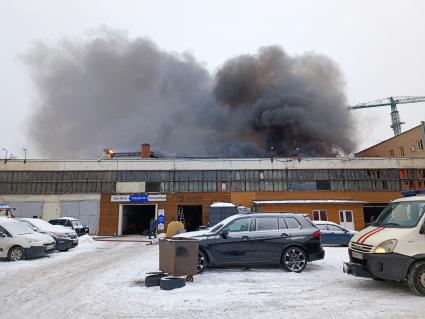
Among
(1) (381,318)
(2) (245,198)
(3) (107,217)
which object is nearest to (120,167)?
(3) (107,217)

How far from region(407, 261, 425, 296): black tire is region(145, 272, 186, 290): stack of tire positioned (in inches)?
189

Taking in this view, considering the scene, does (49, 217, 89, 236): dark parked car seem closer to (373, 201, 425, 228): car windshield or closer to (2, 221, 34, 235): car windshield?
(2, 221, 34, 235): car windshield

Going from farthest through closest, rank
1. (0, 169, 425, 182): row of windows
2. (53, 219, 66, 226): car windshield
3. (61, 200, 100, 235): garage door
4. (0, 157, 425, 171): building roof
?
(0, 157, 425, 171): building roof
(0, 169, 425, 182): row of windows
(61, 200, 100, 235): garage door
(53, 219, 66, 226): car windshield

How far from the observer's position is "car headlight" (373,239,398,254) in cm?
669

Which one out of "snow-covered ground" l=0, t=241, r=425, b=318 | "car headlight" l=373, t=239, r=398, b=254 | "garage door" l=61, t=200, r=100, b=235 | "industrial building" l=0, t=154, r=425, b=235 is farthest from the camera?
"industrial building" l=0, t=154, r=425, b=235

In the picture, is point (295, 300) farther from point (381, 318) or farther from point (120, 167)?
point (120, 167)

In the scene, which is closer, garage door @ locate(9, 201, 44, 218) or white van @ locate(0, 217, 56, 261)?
white van @ locate(0, 217, 56, 261)

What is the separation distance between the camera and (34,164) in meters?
35.1

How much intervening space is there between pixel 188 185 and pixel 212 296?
28.1 metres

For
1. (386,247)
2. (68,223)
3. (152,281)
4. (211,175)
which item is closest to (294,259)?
(386,247)

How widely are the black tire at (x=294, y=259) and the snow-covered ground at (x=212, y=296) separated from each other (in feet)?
1.12

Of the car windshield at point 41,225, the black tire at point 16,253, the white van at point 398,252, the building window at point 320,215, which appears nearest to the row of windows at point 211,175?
the building window at point 320,215

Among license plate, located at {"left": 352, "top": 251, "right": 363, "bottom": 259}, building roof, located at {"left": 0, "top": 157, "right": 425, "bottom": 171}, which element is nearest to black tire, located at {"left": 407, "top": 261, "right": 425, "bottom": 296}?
license plate, located at {"left": 352, "top": 251, "right": 363, "bottom": 259}

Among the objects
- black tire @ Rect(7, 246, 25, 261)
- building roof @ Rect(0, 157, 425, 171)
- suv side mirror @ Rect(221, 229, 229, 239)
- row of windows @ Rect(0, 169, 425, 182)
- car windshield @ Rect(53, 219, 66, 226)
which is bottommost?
black tire @ Rect(7, 246, 25, 261)
